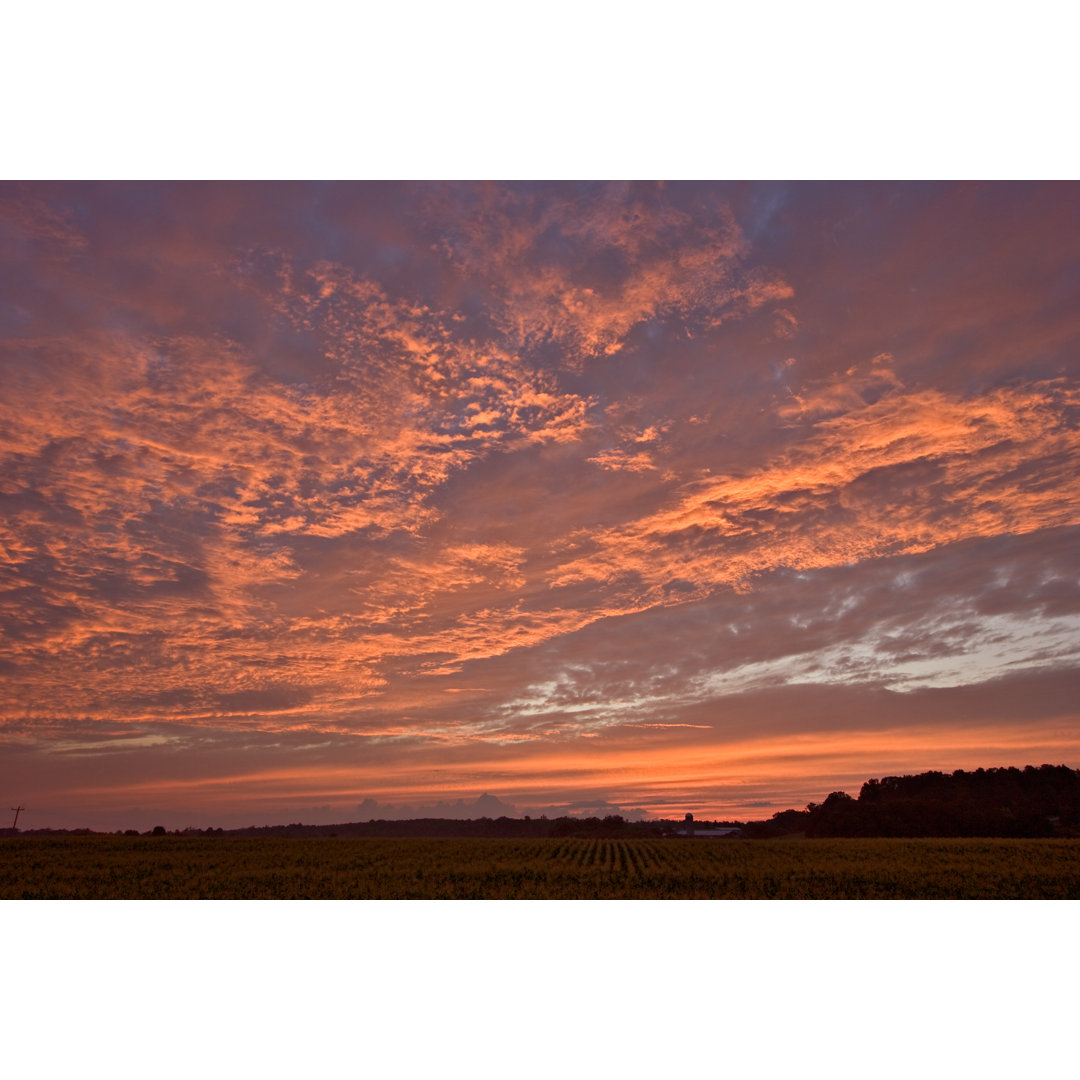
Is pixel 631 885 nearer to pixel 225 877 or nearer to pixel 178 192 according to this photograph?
pixel 225 877

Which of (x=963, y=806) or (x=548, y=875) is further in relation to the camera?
(x=963, y=806)

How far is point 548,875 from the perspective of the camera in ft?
71.4

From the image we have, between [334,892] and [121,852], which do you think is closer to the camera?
[334,892]

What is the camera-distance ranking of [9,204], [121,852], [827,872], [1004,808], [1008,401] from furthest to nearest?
[1004,808] → [121,852] → [827,872] → [1008,401] → [9,204]

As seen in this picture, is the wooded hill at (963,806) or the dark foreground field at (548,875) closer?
the dark foreground field at (548,875)

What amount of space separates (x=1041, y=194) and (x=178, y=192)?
19.2 m

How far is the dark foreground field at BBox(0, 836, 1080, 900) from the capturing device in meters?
18.8

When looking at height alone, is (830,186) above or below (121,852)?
above

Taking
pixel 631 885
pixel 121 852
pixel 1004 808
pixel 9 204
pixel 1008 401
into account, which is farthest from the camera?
pixel 1004 808

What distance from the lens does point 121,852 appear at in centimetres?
3288

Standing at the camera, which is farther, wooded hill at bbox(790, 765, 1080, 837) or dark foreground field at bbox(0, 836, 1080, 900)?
wooded hill at bbox(790, 765, 1080, 837)

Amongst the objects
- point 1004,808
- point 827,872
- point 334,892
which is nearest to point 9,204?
point 334,892

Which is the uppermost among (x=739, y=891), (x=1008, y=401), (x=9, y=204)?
(x=9, y=204)

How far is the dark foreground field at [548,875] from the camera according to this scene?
18812 millimetres
